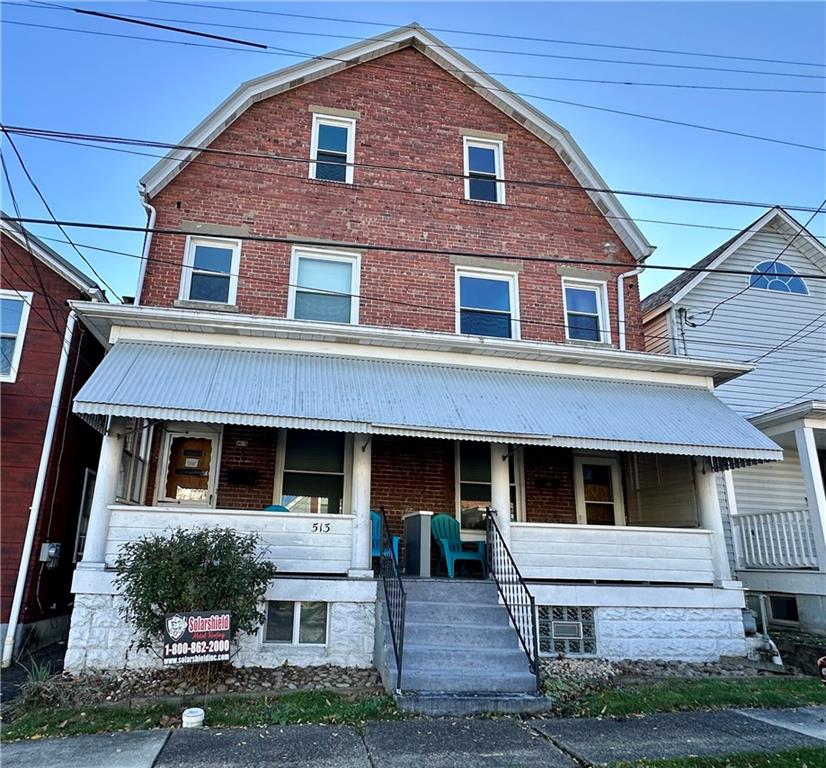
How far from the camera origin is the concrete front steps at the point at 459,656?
260 inches

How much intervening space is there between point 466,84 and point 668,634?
11.4 m

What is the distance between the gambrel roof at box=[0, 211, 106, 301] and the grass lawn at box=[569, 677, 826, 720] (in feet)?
30.4

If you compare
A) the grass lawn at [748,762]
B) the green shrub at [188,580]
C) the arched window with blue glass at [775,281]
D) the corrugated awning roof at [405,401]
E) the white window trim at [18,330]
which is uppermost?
the arched window with blue glass at [775,281]

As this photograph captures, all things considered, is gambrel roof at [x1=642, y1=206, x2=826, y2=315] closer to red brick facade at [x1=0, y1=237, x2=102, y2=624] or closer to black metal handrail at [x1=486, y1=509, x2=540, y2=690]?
black metal handrail at [x1=486, y1=509, x2=540, y2=690]

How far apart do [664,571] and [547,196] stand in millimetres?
7838

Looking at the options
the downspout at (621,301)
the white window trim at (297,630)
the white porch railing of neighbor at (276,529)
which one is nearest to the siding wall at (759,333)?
the downspout at (621,301)

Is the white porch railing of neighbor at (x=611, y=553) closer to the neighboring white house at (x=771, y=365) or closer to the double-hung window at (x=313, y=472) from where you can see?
the neighboring white house at (x=771, y=365)

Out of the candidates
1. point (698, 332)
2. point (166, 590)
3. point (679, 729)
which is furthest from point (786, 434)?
point (166, 590)

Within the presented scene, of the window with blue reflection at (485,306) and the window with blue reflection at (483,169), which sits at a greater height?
the window with blue reflection at (483,169)

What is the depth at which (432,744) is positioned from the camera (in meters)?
5.64

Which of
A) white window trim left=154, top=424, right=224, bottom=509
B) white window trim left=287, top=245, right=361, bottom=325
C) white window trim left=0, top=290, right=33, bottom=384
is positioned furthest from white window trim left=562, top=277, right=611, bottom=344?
white window trim left=0, top=290, right=33, bottom=384

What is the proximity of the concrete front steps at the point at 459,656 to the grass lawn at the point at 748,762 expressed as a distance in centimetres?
162

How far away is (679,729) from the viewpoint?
617cm

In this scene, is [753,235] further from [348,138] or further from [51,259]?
[51,259]
